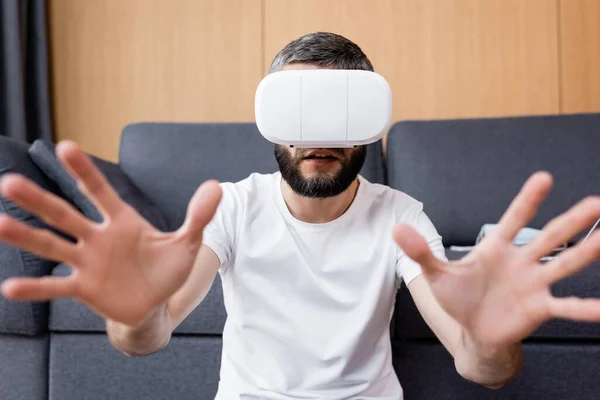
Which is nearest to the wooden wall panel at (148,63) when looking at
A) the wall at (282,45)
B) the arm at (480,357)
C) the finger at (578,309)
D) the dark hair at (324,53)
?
the wall at (282,45)

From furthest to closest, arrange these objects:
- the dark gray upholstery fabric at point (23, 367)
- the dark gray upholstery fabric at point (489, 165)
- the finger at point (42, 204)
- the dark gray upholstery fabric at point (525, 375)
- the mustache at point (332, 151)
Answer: the dark gray upholstery fabric at point (489, 165)
the dark gray upholstery fabric at point (23, 367)
the dark gray upholstery fabric at point (525, 375)
the mustache at point (332, 151)
the finger at point (42, 204)

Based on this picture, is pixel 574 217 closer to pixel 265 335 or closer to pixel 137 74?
pixel 265 335

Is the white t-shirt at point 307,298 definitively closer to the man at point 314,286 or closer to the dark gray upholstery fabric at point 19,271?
the man at point 314,286

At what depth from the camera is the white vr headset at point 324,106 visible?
30.8 inches

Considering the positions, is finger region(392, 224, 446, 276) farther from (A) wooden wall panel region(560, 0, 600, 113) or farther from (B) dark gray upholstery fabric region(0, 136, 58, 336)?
(A) wooden wall panel region(560, 0, 600, 113)

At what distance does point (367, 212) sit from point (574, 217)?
1.55ft

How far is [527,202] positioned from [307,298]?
1.50 feet

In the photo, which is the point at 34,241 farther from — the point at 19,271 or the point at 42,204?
the point at 19,271

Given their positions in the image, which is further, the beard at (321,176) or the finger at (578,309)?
the beard at (321,176)

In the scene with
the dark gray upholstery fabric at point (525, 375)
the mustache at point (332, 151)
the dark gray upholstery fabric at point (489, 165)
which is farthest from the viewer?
the dark gray upholstery fabric at point (489, 165)

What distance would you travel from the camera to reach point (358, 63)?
3.26 ft

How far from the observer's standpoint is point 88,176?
57 centimetres

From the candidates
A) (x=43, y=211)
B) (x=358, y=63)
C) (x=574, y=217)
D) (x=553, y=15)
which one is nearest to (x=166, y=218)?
(x=358, y=63)

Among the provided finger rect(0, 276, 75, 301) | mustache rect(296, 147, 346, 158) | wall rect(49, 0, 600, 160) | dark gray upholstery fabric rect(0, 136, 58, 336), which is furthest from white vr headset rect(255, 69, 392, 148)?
wall rect(49, 0, 600, 160)
